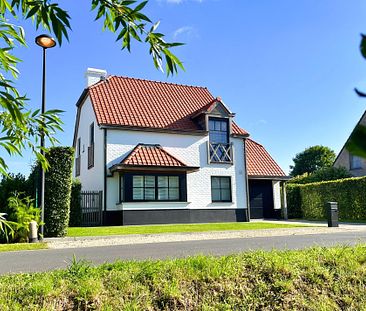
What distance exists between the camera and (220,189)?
899 inches

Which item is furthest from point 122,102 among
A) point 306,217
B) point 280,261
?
point 280,261

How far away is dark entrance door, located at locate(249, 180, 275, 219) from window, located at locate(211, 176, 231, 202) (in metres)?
2.44

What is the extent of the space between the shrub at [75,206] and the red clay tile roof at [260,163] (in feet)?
34.7

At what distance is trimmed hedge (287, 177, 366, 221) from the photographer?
2277 centimetres

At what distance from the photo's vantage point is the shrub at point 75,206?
714 inches

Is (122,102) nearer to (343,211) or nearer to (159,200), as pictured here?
(159,200)

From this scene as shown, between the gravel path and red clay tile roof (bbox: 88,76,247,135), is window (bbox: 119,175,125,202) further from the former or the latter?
the gravel path

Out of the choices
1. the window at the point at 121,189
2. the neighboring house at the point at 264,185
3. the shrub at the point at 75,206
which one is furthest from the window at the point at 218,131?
the shrub at the point at 75,206

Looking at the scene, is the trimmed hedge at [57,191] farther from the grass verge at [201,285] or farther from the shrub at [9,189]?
the grass verge at [201,285]

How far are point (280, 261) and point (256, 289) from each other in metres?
0.67

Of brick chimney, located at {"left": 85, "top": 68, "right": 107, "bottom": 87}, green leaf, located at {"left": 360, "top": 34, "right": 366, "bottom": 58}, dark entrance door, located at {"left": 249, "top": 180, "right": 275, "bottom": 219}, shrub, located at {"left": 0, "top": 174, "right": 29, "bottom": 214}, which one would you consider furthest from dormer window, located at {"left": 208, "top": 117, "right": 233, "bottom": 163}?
green leaf, located at {"left": 360, "top": 34, "right": 366, "bottom": 58}

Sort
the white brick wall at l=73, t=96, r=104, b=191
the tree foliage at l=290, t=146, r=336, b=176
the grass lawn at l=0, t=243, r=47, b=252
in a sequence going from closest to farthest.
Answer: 1. the grass lawn at l=0, t=243, r=47, b=252
2. the white brick wall at l=73, t=96, r=104, b=191
3. the tree foliage at l=290, t=146, r=336, b=176

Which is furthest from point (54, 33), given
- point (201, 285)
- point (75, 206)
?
point (75, 206)

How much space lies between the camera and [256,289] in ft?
15.8
